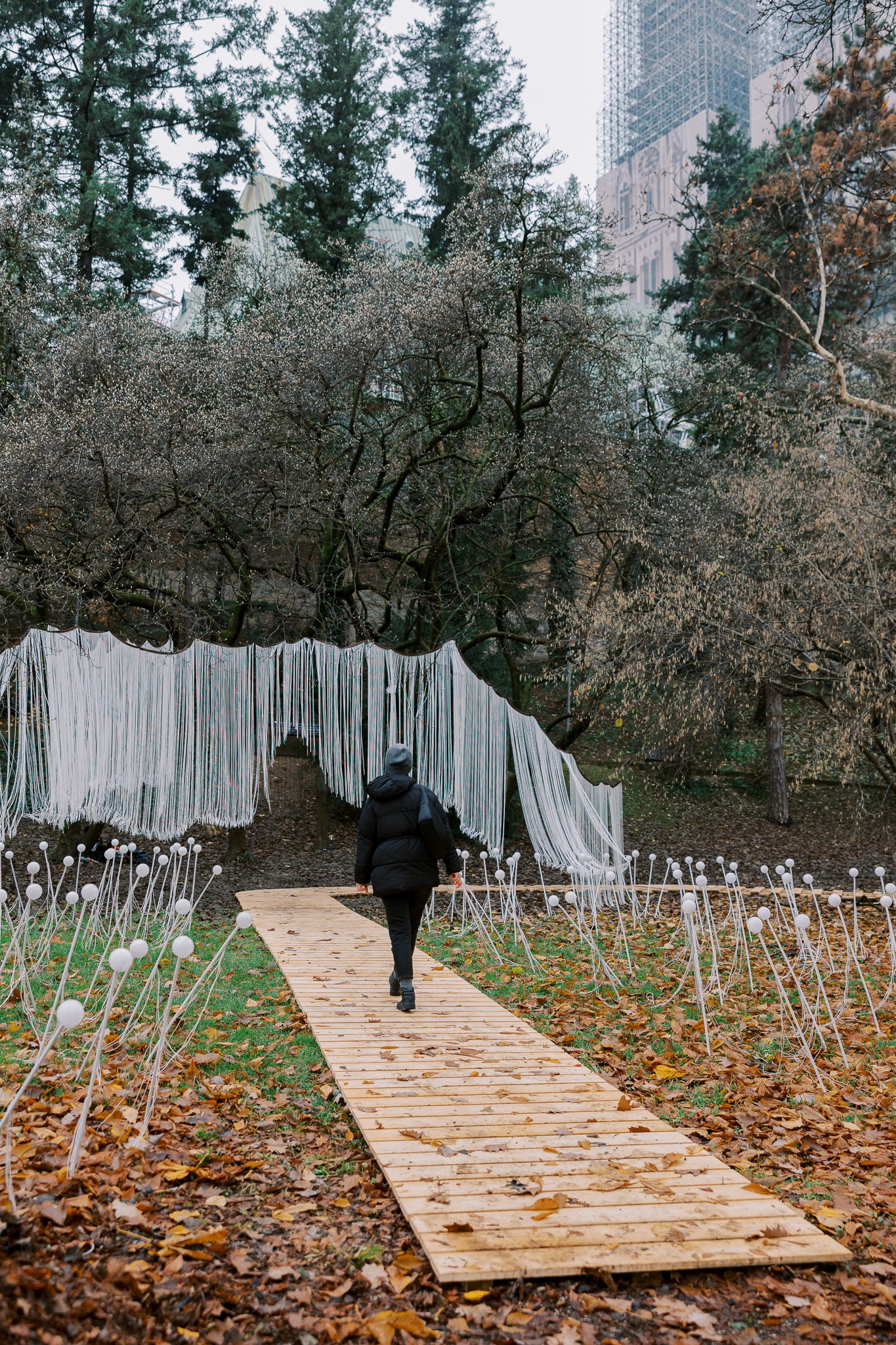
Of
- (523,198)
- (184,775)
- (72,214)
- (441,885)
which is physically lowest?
(441,885)

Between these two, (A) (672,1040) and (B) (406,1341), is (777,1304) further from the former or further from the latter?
(A) (672,1040)

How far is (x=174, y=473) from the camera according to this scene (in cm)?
928

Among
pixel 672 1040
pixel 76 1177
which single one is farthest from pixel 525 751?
pixel 76 1177

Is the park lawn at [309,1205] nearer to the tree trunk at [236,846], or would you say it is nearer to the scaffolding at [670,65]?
the tree trunk at [236,846]

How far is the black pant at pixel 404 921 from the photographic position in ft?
15.8

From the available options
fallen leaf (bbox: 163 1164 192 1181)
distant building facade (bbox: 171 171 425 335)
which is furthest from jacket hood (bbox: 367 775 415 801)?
distant building facade (bbox: 171 171 425 335)

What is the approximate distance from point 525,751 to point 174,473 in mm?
4415

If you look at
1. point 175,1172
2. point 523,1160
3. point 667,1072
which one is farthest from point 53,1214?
point 667,1072

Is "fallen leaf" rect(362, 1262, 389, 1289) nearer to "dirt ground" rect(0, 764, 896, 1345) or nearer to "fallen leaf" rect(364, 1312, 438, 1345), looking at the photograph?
"dirt ground" rect(0, 764, 896, 1345)

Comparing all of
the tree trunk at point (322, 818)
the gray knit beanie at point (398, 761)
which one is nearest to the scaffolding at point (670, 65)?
the tree trunk at point (322, 818)

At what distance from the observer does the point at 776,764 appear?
15.4m

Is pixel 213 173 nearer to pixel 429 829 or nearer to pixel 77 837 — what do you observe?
pixel 77 837

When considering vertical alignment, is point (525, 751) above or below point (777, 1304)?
above

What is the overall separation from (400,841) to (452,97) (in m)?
15.9
